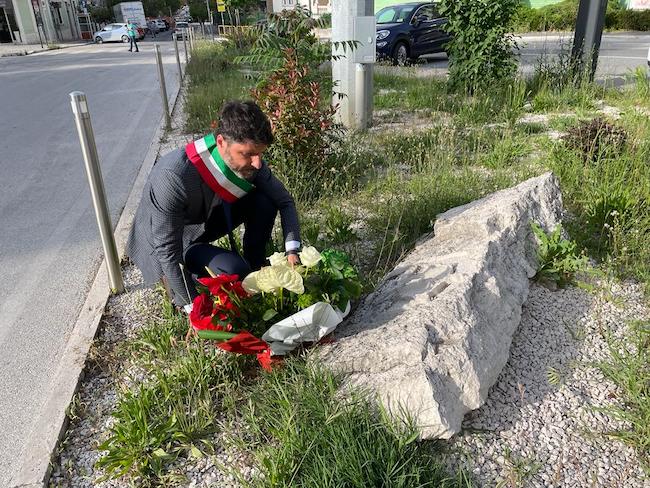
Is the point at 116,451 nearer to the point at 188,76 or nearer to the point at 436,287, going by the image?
the point at 436,287

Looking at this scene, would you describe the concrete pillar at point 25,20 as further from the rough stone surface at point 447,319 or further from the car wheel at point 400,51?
the rough stone surface at point 447,319

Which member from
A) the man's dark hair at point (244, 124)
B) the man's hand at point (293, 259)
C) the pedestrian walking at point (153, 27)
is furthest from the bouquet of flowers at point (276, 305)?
the pedestrian walking at point (153, 27)

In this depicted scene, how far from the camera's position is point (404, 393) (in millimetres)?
2004

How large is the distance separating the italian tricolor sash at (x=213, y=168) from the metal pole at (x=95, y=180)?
0.81 m

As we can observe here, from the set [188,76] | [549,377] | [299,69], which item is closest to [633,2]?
[188,76]

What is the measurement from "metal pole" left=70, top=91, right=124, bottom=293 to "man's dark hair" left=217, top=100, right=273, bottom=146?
1025mm

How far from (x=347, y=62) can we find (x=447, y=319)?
5.33 meters

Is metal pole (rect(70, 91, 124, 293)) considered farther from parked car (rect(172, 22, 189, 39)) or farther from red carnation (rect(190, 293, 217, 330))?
parked car (rect(172, 22, 189, 39))

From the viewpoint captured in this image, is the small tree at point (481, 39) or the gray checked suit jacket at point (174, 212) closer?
the gray checked suit jacket at point (174, 212)

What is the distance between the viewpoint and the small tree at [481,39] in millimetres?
7707

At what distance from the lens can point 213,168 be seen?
2.54 m

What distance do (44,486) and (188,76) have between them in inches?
472

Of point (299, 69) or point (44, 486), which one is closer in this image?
point (44, 486)

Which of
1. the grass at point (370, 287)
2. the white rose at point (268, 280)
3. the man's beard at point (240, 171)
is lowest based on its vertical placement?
the grass at point (370, 287)
